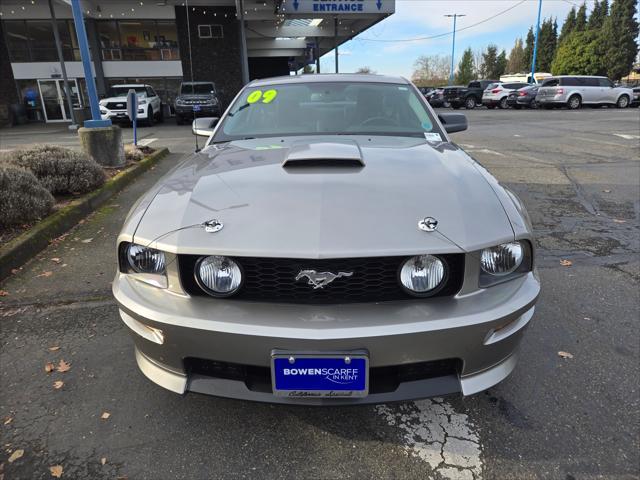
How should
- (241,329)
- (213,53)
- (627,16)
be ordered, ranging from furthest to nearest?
1. (627,16)
2. (213,53)
3. (241,329)

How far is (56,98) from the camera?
2366 centimetres

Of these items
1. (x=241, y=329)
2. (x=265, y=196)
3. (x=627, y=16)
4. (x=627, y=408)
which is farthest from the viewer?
(x=627, y=16)

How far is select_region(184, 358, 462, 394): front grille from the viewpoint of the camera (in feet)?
5.68

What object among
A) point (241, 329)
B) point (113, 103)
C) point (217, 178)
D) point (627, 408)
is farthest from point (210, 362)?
point (113, 103)

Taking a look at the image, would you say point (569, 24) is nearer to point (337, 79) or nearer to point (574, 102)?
point (574, 102)

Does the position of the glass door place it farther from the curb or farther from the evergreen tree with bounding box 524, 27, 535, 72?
the evergreen tree with bounding box 524, 27, 535, 72

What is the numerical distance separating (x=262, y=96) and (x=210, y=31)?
24000mm

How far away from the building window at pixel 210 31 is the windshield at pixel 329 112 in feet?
78.0

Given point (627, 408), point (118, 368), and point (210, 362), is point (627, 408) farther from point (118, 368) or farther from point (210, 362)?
point (118, 368)

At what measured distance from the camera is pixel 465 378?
177 centimetres

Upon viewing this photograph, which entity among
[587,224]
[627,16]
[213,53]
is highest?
[627,16]

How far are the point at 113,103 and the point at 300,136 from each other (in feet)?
58.8

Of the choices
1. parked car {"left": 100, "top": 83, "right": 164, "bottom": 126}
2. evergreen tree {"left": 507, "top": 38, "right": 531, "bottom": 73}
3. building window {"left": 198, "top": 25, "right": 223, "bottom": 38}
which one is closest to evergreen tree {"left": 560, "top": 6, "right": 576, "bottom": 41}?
evergreen tree {"left": 507, "top": 38, "right": 531, "bottom": 73}

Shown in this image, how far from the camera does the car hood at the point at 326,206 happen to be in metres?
1.68
